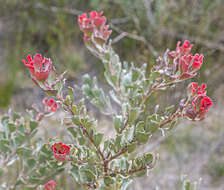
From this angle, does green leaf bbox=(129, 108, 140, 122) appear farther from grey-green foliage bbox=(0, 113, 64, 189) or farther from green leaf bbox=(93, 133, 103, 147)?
grey-green foliage bbox=(0, 113, 64, 189)

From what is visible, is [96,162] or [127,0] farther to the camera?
[127,0]

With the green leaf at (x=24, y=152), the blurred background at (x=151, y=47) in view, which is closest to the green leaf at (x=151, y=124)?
the green leaf at (x=24, y=152)

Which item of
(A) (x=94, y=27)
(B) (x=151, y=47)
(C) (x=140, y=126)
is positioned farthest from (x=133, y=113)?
(B) (x=151, y=47)

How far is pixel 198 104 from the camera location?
579 millimetres

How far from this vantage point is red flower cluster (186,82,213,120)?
1.84 feet

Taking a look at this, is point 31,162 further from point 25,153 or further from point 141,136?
point 141,136

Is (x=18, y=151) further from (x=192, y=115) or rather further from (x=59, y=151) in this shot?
(x=192, y=115)

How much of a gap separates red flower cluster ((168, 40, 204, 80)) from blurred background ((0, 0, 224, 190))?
0.47m

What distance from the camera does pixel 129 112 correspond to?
0.64 m

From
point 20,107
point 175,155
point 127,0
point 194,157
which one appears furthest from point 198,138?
point 20,107

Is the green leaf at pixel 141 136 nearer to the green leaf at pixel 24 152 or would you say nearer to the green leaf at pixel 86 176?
the green leaf at pixel 86 176

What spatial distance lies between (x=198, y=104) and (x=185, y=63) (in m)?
0.09

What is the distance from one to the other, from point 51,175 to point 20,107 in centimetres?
226

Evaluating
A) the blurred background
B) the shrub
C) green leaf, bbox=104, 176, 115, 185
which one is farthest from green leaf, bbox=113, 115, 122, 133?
the blurred background
